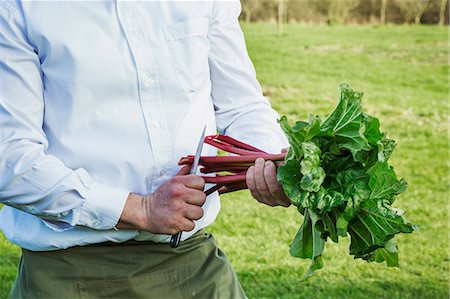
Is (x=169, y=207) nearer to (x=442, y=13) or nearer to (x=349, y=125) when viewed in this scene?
(x=349, y=125)

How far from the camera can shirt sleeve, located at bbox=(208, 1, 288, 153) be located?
2900mm

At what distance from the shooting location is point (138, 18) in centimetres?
263

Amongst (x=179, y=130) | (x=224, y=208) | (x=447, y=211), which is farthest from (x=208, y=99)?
(x=447, y=211)

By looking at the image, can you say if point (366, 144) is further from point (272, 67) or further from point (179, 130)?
point (272, 67)

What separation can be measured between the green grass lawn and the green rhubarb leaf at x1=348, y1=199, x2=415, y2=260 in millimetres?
3263

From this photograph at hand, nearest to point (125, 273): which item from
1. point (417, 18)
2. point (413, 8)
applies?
point (417, 18)

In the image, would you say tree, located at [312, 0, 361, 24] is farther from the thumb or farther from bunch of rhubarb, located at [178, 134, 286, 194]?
the thumb

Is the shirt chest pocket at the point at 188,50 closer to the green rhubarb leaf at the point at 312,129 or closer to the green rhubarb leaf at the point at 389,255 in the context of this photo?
the green rhubarb leaf at the point at 312,129

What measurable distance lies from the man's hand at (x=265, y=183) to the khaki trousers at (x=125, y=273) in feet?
1.37

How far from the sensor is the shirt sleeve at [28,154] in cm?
250

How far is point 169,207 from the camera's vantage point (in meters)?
2.55

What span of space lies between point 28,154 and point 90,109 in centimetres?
23

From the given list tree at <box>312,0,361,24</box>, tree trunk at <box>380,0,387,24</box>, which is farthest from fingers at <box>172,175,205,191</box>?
tree trunk at <box>380,0,387,24</box>

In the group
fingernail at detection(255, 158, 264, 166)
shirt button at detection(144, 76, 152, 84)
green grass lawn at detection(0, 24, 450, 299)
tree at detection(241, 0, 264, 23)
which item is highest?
shirt button at detection(144, 76, 152, 84)
